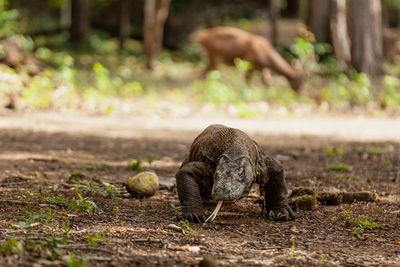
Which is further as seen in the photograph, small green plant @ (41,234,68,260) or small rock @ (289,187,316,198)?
small rock @ (289,187,316,198)

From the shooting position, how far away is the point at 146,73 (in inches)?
656

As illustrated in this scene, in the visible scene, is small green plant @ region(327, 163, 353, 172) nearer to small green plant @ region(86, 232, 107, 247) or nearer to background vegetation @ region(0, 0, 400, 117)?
small green plant @ region(86, 232, 107, 247)

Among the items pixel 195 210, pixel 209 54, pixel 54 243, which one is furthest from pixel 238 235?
pixel 209 54

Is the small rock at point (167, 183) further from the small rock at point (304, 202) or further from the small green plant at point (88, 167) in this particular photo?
the small rock at point (304, 202)

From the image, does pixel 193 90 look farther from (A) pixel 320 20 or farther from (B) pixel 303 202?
(B) pixel 303 202

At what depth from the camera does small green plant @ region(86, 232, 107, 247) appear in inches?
114

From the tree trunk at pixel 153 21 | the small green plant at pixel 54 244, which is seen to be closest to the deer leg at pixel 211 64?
the tree trunk at pixel 153 21

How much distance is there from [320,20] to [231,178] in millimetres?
14967

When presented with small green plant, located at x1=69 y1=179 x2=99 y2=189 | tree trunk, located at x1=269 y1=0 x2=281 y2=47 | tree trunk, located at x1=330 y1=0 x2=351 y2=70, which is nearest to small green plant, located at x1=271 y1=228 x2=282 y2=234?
small green plant, located at x1=69 y1=179 x2=99 y2=189

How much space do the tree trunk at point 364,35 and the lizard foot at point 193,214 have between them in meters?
11.1

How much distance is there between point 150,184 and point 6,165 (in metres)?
1.73

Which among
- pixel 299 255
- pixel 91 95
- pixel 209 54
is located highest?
pixel 209 54

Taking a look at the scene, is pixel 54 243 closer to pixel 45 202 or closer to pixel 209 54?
pixel 45 202

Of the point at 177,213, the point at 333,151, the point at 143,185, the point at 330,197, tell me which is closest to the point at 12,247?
the point at 177,213
